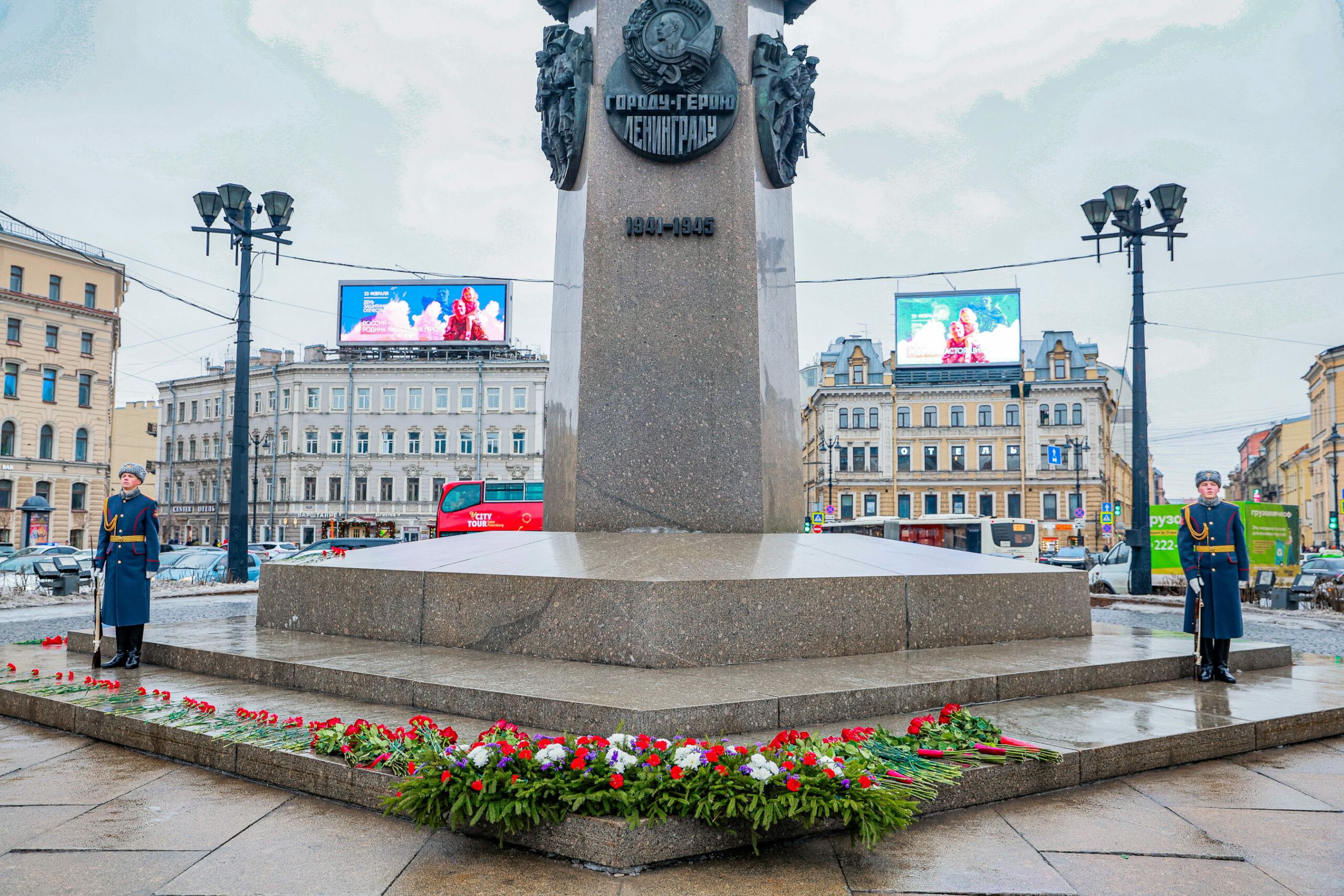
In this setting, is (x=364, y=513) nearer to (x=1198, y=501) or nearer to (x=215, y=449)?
(x=215, y=449)

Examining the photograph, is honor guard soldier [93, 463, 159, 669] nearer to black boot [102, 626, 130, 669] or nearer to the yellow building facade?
black boot [102, 626, 130, 669]

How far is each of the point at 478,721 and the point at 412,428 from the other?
68237 mm

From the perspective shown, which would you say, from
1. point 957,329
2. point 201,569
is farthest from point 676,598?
point 957,329

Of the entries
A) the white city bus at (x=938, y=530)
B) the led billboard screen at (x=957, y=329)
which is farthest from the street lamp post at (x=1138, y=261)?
the led billboard screen at (x=957, y=329)

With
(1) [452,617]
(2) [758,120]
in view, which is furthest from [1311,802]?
(2) [758,120]

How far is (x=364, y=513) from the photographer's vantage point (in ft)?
232

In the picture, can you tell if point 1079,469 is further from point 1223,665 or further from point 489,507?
point 1223,665

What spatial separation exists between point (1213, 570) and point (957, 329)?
5267 cm

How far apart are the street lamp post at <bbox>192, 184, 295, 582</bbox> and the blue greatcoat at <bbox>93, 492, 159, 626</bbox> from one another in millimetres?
11387

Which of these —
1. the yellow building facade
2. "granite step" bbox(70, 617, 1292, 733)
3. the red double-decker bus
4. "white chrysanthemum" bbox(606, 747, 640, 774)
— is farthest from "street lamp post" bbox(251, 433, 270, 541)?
"white chrysanthemum" bbox(606, 747, 640, 774)

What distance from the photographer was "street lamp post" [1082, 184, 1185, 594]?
1778cm

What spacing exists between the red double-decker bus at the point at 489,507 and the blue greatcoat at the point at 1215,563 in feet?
80.8

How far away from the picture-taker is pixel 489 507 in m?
32.6

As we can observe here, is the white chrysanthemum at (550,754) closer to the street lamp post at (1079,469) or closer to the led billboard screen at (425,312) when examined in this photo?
the led billboard screen at (425,312)
